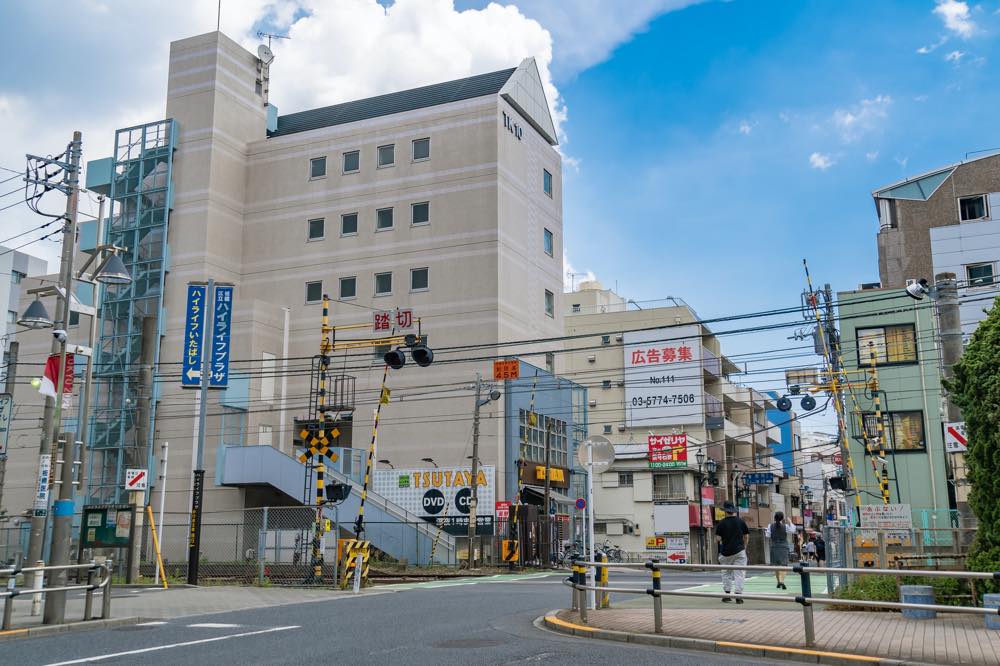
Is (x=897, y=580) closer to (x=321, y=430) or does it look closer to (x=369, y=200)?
(x=321, y=430)

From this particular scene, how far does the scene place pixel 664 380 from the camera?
67188 mm

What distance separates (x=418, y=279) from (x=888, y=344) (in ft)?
75.1

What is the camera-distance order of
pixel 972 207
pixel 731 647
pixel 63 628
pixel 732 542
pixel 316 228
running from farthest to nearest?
pixel 316 228
pixel 972 207
pixel 732 542
pixel 63 628
pixel 731 647

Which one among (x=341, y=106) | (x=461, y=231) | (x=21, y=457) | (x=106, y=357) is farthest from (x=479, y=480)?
(x=21, y=457)

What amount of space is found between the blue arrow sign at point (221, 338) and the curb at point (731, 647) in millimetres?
27396

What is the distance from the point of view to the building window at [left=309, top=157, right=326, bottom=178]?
1955 inches

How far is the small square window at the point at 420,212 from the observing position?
47062 millimetres

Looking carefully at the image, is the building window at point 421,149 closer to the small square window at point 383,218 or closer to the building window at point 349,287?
the small square window at point 383,218

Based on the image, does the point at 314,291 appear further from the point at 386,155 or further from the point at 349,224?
the point at 386,155

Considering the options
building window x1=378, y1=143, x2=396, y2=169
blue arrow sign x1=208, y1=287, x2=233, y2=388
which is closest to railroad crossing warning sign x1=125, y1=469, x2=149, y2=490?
blue arrow sign x1=208, y1=287, x2=233, y2=388

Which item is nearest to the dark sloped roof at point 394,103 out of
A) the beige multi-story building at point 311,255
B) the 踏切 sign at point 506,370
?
the beige multi-story building at point 311,255

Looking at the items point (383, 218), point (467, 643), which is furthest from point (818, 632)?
point (383, 218)

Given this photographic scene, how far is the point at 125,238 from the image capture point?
48.6 metres

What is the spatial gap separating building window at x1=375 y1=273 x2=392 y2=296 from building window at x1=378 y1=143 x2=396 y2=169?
5.99 metres
